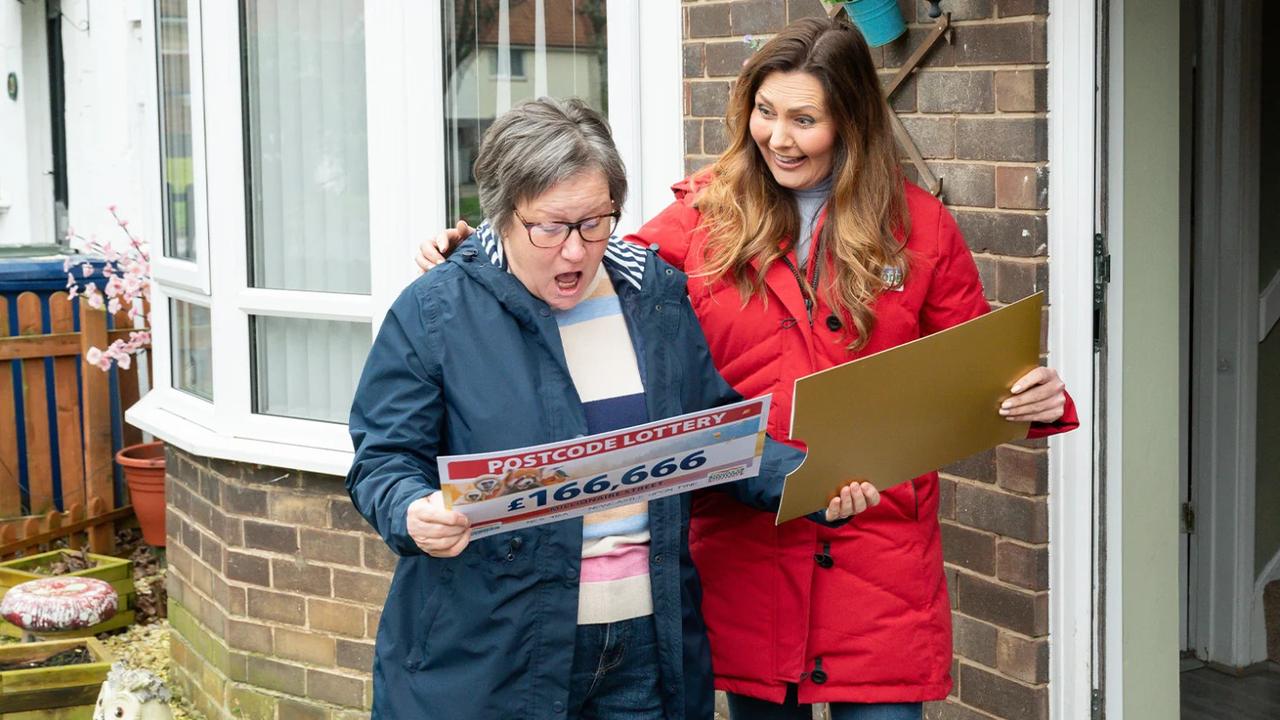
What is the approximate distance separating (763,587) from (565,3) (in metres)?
2.47

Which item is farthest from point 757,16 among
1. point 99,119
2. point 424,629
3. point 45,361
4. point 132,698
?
point 99,119

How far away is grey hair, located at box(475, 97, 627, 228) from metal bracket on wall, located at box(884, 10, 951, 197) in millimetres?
1245

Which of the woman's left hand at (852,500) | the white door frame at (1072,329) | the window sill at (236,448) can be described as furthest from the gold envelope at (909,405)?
the window sill at (236,448)

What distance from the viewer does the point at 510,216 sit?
8.14 feet

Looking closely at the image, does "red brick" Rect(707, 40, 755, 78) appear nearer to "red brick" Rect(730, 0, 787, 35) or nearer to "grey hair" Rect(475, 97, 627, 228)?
"red brick" Rect(730, 0, 787, 35)

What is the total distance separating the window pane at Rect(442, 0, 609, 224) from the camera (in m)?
4.73

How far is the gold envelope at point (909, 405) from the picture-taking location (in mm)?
2463

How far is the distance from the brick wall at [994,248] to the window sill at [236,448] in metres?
1.98

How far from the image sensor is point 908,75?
3.68 m

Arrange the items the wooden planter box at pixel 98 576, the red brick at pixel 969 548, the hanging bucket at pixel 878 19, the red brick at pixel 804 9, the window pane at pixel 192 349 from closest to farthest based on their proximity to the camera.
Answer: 1. the hanging bucket at pixel 878 19
2. the red brick at pixel 969 548
3. the red brick at pixel 804 9
4. the window pane at pixel 192 349
5. the wooden planter box at pixel 98 576

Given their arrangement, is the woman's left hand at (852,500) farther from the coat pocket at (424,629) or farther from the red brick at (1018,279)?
the red brick at (1018,279)

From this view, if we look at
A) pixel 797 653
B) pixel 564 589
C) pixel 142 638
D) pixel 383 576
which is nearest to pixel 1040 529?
pixel 797 653

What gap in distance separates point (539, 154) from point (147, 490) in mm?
5179

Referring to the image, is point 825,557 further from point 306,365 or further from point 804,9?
point 306,365
